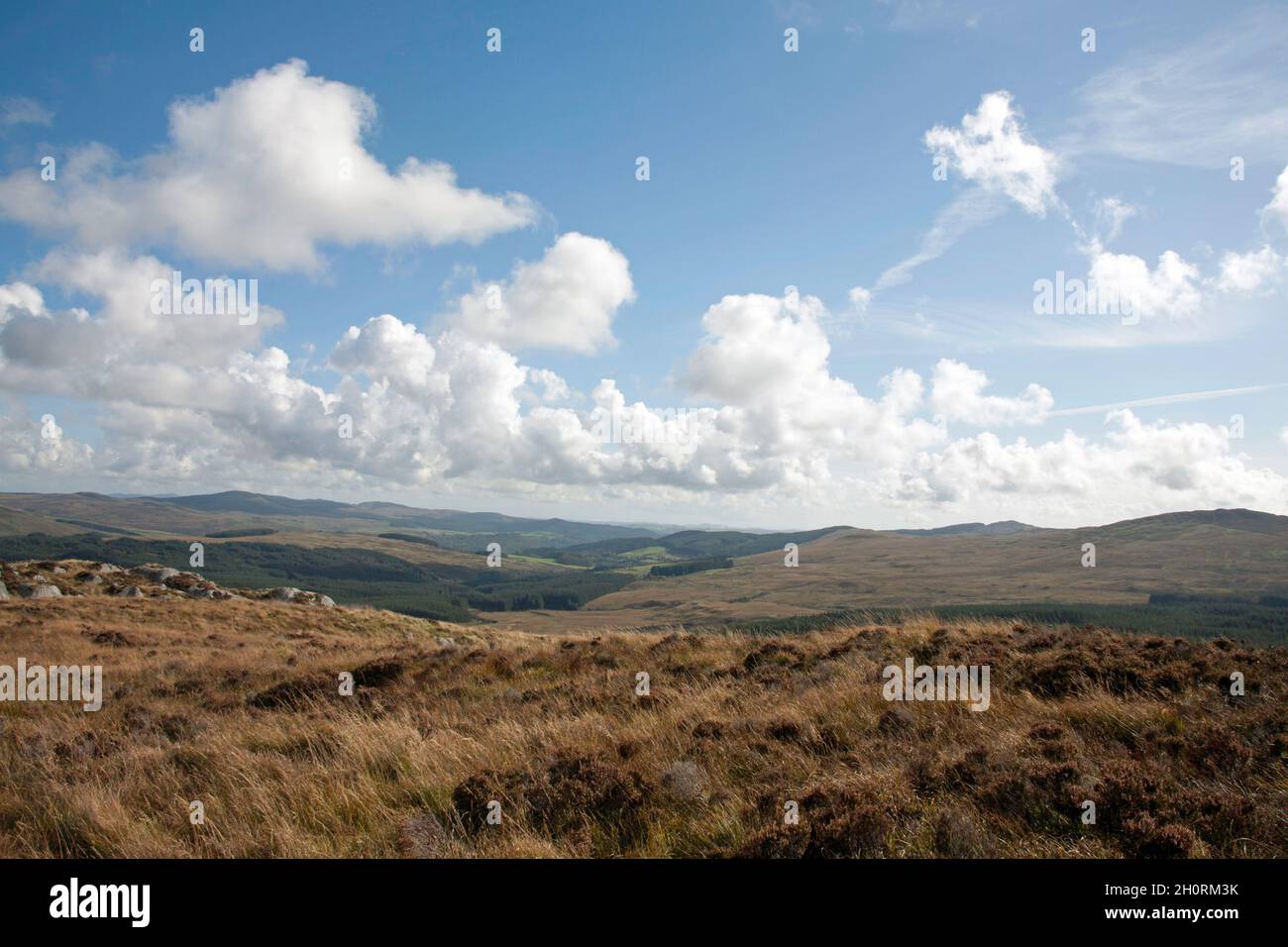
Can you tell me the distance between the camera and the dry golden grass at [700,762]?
5305 mm

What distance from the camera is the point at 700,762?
7.26 metres

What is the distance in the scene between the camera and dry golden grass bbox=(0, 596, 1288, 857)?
5305mm

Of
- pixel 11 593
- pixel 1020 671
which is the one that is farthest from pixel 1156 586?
pixel 11 593

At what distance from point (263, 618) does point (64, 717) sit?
2613 centimetres

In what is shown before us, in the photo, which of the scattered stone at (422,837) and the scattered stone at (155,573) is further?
the scattered stone at (155,573)

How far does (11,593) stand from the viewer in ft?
123
